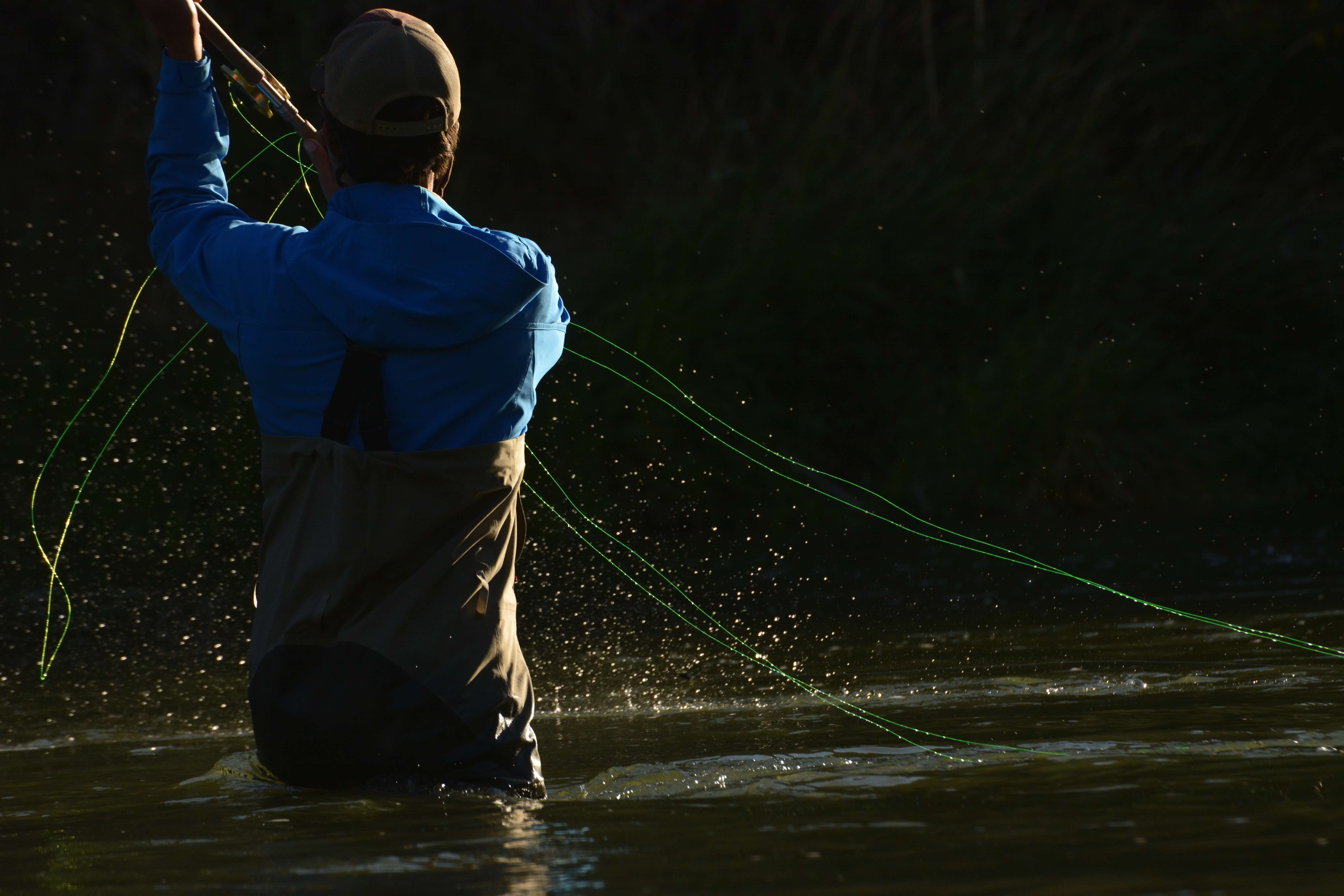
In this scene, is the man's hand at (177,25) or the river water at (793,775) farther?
the man's hand at (177,25)

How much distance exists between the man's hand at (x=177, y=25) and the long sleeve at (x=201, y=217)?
0.02m

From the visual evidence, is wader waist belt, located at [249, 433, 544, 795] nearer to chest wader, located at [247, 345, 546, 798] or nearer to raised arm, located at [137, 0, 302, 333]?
chest wader, located at [247, 345, 546, 798]

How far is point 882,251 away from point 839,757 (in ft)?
19.6

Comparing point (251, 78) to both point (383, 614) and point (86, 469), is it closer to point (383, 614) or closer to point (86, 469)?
point (383, 614)

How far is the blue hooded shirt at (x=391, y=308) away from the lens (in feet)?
8.64

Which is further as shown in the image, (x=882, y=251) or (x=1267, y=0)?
(x=1267, y=0)

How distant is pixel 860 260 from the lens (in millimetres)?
9047

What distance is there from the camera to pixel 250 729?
14.2ft

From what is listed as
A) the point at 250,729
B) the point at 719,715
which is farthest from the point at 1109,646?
the point at 250,729

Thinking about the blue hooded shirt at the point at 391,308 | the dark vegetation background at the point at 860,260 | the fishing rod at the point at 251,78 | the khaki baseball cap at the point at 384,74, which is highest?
the dark vegetation background at the point at 860,260

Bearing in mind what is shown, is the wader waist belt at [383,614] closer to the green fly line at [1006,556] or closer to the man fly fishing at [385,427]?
the man fly fishing at [385,427]

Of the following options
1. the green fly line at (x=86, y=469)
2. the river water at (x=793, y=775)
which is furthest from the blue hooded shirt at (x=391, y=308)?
the river water at (x=793, y=775)

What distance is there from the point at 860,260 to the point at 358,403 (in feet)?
21.6

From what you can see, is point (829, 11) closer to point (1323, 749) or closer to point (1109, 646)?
point (1109, 646)
